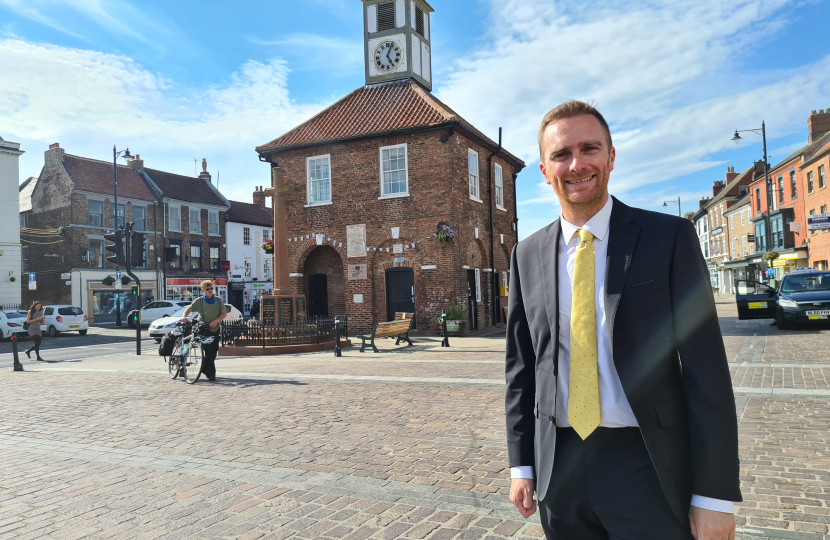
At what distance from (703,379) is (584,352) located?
0.36 meters

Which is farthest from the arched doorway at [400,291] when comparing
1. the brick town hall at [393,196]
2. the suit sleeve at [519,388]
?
the suit sleeve at [519,388]

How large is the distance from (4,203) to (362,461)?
126 ft

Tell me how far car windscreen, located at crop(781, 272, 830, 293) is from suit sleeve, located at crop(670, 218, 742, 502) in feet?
61.8

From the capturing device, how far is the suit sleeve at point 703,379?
175cm

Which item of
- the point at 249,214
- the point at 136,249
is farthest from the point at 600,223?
the point at 249,214

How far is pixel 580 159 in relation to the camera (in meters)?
2.04

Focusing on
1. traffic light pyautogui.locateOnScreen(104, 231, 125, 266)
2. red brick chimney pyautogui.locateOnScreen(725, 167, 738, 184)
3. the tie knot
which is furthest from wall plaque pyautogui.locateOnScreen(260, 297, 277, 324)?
red brick chimney pyautogui.locateOnScreen(725, 167, 738, 184)

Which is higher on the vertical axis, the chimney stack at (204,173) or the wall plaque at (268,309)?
the chimney stack at (204,173)

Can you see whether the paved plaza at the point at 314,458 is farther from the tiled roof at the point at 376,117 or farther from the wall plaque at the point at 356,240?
the tiled roof at the point at 376,117

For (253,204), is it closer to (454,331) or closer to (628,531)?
(454,331)

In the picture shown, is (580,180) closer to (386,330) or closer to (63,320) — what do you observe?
(386,330)

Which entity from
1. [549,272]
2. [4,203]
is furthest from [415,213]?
[4,203]

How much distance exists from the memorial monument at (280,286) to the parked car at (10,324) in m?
16.0

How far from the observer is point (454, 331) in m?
20.3
